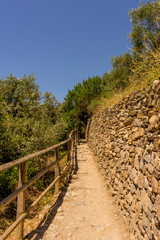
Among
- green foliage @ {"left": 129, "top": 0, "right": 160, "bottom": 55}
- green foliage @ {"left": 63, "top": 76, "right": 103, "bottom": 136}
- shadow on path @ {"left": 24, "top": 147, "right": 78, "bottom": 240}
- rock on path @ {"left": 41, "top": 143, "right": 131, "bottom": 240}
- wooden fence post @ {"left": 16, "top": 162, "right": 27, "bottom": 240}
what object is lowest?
rock on path @ {"left": 41, "top": 143, "right": 131, "bottom": 240}

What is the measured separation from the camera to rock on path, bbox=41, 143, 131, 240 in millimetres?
2725

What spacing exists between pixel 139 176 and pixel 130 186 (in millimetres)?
534

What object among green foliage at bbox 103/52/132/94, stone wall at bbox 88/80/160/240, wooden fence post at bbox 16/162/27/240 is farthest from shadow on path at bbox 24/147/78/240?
green foliage at bbox 103/52/132/94

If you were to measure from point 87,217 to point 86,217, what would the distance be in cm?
2

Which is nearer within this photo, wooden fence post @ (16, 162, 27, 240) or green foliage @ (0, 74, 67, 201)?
wooden fence post @ (16, 162, 27, 240)

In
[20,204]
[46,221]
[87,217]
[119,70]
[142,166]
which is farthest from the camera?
[119,70]

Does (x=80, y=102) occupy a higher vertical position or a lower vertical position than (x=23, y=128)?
higher

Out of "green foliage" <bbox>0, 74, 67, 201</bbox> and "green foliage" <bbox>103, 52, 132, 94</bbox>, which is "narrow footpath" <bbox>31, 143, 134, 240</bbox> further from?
"green foliage" <bbox>103, 52, 132, 94</bbox>

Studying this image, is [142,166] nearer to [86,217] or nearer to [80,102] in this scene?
[86,217]

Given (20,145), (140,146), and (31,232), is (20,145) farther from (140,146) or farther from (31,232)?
(140,146)

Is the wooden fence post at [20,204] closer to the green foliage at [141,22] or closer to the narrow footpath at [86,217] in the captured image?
the narrow footpath at [86,217]

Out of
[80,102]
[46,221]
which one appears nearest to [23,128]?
[46,221]

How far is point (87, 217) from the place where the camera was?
10.8 ft

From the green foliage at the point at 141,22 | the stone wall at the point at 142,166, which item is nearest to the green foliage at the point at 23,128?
the stone wall at the point at 142,166
